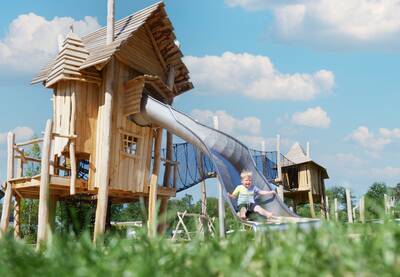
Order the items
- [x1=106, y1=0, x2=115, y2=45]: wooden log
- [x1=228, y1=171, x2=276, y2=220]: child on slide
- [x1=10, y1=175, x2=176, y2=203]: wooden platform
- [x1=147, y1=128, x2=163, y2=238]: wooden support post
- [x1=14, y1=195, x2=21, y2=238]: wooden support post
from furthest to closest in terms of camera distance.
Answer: [x1=106, y1=0, x2=115, y2=45]: wooden log, [x1=14, y1=195, x2=21, y2=238]: wooden support post, [x1=147, y1=128, x2=163, y2=238]: wooden support post, [x1=10, y1=175, x2=176, y2=203]: wooden platform, [x1=228, y1=171, x2=276, y2=220]: child on slide

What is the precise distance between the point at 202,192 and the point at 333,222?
664 inches

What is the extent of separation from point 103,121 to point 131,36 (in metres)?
2.34

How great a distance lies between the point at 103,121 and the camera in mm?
12953

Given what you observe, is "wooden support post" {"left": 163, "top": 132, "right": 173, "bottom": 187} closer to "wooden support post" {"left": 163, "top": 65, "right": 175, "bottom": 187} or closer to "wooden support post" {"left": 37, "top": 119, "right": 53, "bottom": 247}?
"wooden support post" {"left": 163, "top": 65, "right": 175, "bottom": 187}

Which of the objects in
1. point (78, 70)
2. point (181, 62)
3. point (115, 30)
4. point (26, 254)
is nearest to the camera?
point (26, 254)

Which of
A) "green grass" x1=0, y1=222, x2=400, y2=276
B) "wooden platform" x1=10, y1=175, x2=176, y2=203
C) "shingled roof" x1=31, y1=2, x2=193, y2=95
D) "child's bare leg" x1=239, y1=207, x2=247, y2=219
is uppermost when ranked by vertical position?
"shingled roof" x1=31, y1=2, x2=193, y2=95

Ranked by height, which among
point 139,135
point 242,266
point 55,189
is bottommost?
point 242,266

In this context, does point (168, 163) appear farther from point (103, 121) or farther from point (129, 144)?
point (103, 121)

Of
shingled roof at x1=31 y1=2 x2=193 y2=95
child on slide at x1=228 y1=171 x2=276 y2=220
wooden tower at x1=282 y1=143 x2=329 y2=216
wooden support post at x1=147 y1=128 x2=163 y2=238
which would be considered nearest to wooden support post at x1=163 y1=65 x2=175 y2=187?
shingled roof at x1=31 y1=2 x2=193 y2=95

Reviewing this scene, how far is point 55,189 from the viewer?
14055 mm

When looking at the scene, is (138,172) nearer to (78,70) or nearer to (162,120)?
(162,120)

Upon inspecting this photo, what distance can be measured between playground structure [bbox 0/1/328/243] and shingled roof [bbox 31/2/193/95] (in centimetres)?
4

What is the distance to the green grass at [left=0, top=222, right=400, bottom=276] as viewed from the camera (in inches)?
83.5

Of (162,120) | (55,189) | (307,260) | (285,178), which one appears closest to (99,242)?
(307,260)
